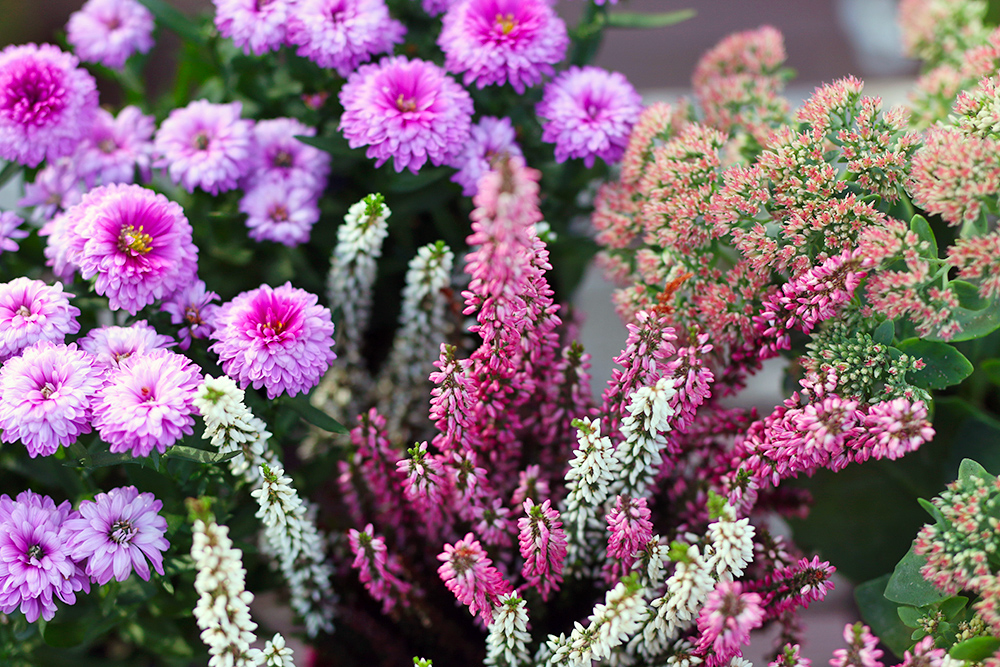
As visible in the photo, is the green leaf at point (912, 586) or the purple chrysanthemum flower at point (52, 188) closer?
the green leaf at point (912, 586)

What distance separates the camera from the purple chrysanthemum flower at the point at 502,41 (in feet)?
1.89

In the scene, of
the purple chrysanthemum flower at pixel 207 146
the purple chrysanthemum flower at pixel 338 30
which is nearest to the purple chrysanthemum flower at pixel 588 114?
the purple chrysanthemum flower at pixel 338 30

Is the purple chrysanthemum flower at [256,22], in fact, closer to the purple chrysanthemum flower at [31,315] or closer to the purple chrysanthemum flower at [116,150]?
the purple chrysanthemum flower at [116,150]

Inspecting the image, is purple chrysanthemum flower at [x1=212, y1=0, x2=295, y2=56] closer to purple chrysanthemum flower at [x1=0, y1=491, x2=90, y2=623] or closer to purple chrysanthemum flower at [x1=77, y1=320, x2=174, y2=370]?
purple chrysanthemum flower at [x1=77, y1=320, x2=174, y2=370]

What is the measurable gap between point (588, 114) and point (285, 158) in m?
0.26

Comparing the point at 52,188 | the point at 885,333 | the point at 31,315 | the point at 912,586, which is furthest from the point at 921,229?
the point at 52,188

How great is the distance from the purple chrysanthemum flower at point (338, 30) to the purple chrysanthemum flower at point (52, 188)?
231mm

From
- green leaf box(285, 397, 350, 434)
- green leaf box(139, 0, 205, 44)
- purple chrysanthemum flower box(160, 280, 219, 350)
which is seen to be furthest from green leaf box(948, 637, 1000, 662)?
green leaf box(139, 0, 205, 44)

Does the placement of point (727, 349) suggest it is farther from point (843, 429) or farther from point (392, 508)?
point (392, 508)

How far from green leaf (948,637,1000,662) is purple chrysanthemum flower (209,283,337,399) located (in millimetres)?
409

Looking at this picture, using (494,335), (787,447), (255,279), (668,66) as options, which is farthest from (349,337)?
(668,66)

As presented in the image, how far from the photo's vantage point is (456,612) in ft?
2.03

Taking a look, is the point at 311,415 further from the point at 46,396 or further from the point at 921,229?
the point at 921,229

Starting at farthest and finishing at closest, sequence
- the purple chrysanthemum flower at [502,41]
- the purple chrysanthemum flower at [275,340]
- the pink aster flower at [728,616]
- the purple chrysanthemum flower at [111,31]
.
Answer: the purple chrysanthemum flower at [111,31] < the purple chrysanthemum flower at [502,41] < the purple chrysanthemum flower at [275,340] < the pink aster flower at [728,616]
